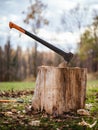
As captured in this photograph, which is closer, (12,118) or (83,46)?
(12,118)

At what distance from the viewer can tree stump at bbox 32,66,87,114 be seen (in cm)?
581

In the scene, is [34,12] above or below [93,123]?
above

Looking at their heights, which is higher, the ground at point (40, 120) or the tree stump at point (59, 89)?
the tree stump at point (59, 89)

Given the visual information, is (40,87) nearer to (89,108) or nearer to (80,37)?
(89,108)

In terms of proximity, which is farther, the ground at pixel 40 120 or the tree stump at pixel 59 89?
the tree stump at pixel 59 89

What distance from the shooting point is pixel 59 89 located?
582 centimetres

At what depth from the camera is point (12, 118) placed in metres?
5.30

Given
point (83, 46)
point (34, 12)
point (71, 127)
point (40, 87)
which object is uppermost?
point (34, 12)

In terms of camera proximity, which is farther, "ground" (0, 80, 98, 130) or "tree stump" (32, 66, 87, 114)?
"tree stump" (32, 66, 87, 114)

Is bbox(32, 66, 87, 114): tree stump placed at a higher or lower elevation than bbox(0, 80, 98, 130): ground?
higher

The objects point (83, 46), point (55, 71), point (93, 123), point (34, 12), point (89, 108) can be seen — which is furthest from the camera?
point (83, 46)

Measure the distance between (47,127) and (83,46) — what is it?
157 feet

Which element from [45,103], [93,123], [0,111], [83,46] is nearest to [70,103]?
[45,103]

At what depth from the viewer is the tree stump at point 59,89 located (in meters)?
5.81
